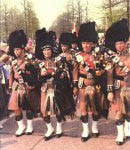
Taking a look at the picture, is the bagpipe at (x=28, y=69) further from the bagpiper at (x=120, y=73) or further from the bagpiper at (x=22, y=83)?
the bagpiper at (x=120, y=73)

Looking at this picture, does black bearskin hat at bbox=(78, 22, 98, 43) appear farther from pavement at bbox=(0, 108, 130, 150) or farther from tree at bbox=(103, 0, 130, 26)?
tree at bbox=(103, 0, 130, 26)

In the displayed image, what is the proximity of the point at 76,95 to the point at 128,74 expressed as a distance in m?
0.92

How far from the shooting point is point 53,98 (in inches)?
168

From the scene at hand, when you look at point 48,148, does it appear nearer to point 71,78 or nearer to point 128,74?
point 71,78

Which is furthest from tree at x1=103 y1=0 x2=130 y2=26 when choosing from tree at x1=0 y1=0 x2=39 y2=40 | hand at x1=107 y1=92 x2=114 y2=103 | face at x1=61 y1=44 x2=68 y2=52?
hand at x1=107 y1=92 x2=114 y2=103

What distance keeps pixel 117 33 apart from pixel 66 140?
184cm

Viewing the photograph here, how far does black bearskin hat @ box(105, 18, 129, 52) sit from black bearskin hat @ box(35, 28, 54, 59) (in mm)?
945

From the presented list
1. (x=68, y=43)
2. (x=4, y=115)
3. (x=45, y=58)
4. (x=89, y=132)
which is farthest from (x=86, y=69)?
(x=4, y=115)

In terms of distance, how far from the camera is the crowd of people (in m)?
3.92

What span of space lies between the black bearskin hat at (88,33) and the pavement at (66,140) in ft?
5.08

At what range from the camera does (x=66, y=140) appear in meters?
4.20

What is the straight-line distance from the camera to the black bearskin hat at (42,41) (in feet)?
14.2

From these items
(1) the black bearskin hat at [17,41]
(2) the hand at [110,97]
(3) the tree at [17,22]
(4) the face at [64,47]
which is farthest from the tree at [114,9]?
(2) the hand at [110,97]

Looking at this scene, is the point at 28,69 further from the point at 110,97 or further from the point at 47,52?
the point at 110,97
